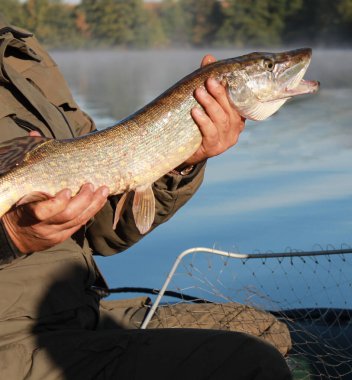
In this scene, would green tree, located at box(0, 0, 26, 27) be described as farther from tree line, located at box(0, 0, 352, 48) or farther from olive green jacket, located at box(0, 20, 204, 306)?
olive green jacket, located at box(0, 20, 204, 306)

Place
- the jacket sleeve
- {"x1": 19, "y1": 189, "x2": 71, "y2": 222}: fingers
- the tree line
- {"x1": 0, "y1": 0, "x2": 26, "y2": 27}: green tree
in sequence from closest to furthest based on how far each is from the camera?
{"x1": 19, "y1": 189, "x2": 71, "y2": 222}: fingers < the jacket sleeve < the tree line < {"x1": 0, "y1": 0, "x2": 26, "y2": 27}: green tree

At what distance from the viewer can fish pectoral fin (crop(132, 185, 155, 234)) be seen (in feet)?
9.09

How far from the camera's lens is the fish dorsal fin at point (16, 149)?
8.39 feet

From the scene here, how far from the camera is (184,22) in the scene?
160ft

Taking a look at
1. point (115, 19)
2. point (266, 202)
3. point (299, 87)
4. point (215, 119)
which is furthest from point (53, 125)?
point (115, 19)

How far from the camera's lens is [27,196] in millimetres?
2551

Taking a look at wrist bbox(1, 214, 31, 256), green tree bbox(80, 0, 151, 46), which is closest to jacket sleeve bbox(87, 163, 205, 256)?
wrist bbox(1, 214, 31, 256)

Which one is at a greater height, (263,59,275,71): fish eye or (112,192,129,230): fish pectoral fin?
(263,59,275,71): fish eye

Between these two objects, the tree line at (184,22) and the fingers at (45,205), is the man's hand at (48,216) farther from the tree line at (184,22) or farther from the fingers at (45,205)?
the tree line at (184,22)

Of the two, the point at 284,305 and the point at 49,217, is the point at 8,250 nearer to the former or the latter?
the point at 49,217

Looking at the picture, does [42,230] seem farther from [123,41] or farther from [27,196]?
[123,41]

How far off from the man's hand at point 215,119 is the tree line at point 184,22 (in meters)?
35.2

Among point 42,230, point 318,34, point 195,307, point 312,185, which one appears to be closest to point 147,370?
point 42,230

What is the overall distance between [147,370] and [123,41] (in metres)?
47.9
